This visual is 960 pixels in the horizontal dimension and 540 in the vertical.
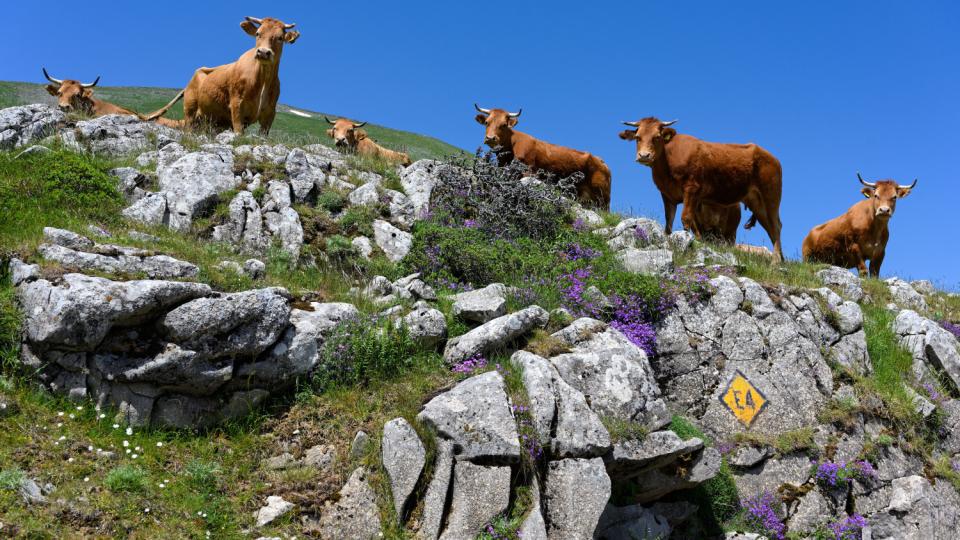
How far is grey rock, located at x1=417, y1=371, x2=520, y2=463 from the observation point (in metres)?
7.89

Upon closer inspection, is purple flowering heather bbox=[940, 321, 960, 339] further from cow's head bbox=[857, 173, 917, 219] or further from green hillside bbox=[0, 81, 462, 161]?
green hillside bbox=[0, 81, 462, 161]

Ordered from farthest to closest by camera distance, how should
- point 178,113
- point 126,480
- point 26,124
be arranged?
point 178,113 < point 26,124 < point 126,480

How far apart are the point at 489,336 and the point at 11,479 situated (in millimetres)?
5297

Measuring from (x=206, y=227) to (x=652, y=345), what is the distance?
7834 millimetres

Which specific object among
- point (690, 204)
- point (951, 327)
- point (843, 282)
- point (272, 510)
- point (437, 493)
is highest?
point (690, 204)

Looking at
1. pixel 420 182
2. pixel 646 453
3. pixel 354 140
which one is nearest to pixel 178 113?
pixel 354 140

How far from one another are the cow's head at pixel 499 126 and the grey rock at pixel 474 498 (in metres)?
11.7

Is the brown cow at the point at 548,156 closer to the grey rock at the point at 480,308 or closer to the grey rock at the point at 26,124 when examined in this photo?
the grey rock at the point at 480,308

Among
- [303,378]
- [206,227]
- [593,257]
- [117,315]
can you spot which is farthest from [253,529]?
[593,257]

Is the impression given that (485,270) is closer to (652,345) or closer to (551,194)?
(652,345)

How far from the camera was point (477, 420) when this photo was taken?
26.6ft

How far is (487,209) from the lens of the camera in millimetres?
14844

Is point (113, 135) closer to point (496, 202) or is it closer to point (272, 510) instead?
point (496, 202)

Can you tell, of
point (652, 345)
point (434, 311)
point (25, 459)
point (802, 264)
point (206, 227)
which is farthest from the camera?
point (802, 264)
